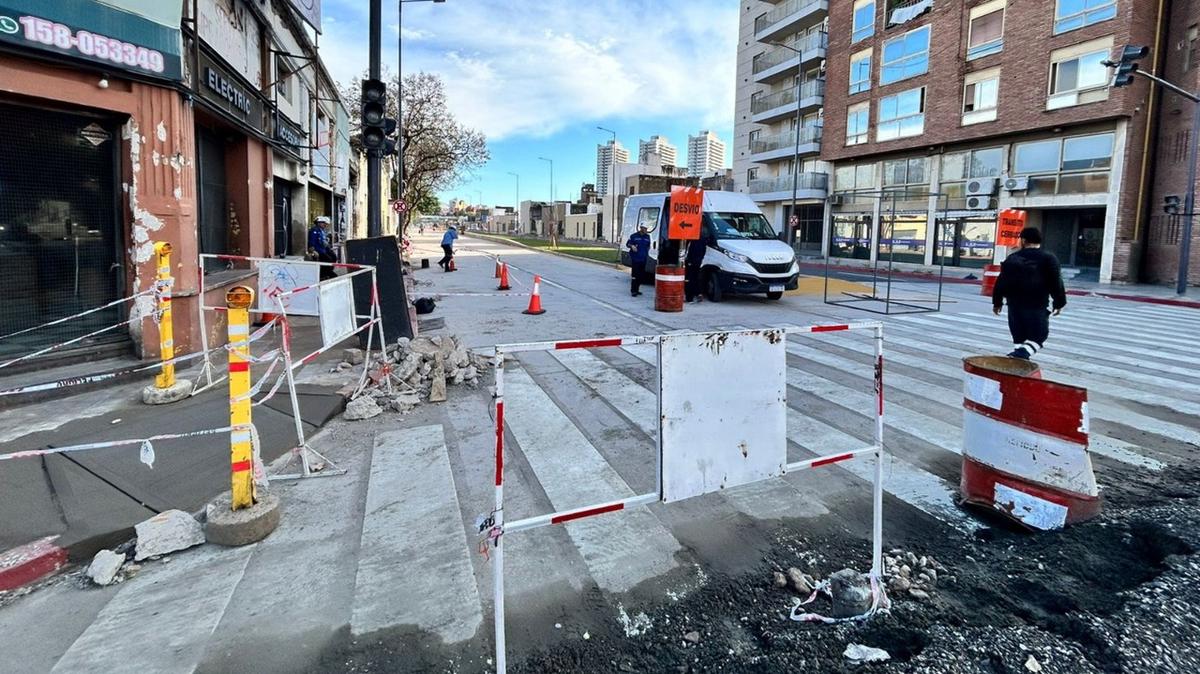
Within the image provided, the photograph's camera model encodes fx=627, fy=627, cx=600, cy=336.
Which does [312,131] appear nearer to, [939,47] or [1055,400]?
[1055,400]

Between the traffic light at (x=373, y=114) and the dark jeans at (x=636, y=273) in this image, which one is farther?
the dark jeans at (x=636, y=273)

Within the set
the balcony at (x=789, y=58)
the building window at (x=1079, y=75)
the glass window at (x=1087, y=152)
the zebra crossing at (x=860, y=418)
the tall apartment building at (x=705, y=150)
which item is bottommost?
the zebra crossing at (x=860, y=418)

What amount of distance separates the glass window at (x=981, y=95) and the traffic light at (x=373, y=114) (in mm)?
29993

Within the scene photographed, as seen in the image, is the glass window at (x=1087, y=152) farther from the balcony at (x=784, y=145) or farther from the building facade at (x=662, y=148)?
the building facade at (x=662, y=148)

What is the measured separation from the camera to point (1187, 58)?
77.9ft

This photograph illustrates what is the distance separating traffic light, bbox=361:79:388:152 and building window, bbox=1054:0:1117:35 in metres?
29.1

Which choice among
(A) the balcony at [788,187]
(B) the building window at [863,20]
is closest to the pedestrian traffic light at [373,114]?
(A) the balcony at [788,187]

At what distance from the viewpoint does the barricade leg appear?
638 cm

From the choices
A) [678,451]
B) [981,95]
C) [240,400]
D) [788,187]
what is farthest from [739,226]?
[788,187]

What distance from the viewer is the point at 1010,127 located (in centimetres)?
2828

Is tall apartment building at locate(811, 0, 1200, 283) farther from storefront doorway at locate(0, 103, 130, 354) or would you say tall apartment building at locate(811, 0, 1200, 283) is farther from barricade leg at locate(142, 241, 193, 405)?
storefront doorway at locate(0, 103, 130, 354)

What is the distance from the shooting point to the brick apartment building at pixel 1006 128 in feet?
80.2

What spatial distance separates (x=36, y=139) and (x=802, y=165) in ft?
141

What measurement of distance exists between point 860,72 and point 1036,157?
13024mm
